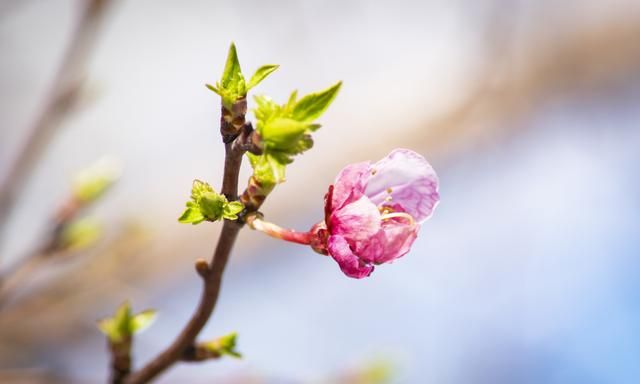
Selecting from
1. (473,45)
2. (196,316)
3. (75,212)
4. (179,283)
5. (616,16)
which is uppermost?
(616,16)

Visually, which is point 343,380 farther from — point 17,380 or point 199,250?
point 199,250

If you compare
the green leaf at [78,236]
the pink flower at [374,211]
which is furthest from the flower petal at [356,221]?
the green leaf at [78,236]

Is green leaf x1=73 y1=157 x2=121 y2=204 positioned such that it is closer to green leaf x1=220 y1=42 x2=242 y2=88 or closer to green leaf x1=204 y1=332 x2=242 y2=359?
green leaf x1=204 y1=332 x2=242 y2=359

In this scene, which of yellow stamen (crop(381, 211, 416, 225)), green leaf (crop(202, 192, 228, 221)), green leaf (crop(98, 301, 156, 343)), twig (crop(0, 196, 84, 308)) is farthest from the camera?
twig (crop(0, 196, 84, 308))

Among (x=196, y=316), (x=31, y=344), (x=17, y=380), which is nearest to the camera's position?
(x=196, y=316)

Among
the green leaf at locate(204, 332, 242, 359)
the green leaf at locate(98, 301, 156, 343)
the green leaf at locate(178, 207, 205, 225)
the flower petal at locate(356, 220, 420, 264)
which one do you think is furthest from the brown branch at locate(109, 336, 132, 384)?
the flower petal at locate(356, 220, 420, 264)

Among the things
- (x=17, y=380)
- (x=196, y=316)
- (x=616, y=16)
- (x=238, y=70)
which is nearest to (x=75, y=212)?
(x=17, y=380)
